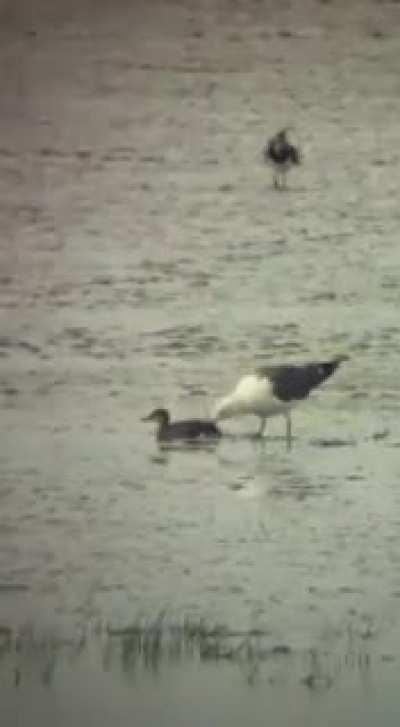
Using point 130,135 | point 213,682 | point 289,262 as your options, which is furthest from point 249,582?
point 130,135

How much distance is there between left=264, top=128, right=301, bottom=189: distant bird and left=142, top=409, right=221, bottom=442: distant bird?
43 centimetres

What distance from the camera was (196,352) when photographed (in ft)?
7.57

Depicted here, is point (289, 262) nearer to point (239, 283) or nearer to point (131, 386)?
point (239, 283)

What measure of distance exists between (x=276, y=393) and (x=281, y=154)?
395 millimetres

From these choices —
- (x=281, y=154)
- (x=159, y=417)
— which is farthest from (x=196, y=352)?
(x=281, y=154)

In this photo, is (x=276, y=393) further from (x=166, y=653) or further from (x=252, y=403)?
(x=166, y=653)

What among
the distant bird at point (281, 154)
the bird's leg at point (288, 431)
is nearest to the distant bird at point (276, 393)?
the bird's leg at point (288, 431)

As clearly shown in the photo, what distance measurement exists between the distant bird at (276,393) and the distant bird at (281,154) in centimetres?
32

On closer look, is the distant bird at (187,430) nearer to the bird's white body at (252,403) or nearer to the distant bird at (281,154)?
the bird's white body at (252,403)

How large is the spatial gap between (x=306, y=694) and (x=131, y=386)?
569 mm

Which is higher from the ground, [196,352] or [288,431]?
[196,352]

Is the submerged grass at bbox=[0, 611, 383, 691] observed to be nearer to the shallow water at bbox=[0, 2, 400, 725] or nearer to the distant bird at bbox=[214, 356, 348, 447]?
the shallow water at bbox=[0, 2, 400, 725]

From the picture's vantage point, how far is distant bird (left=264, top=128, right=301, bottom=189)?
90.9 inches

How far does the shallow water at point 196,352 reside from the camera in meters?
2.25
